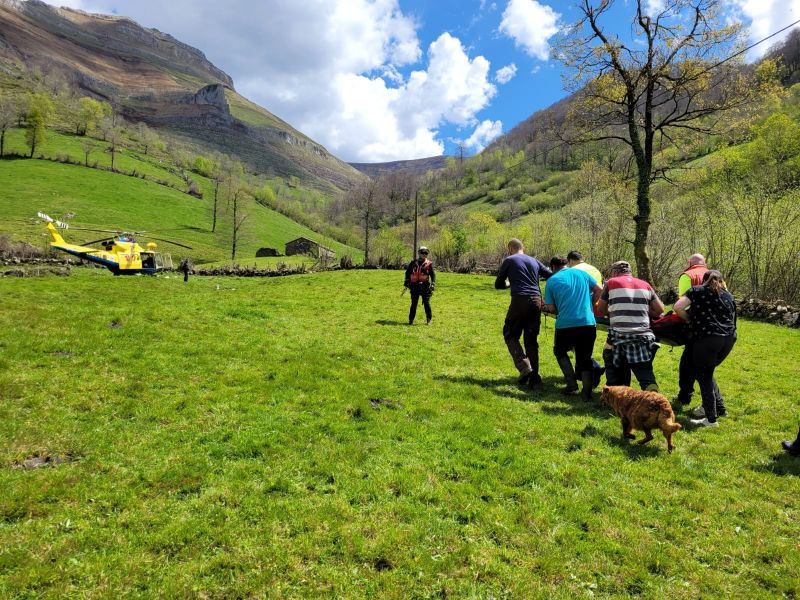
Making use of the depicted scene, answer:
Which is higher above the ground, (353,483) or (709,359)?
(709,359)

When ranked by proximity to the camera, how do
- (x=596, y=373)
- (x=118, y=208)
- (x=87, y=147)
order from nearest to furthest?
(x=596, y=373) → (x=118, y=208) → (x=87, y=147)

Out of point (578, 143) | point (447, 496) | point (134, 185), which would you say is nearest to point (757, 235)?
point (578, 143)

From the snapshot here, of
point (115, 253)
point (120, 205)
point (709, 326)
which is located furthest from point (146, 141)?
point (709, 326)

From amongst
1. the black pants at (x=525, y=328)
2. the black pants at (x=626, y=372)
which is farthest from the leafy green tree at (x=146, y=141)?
the black pants at (x=626, y=372)

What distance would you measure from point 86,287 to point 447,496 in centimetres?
1909

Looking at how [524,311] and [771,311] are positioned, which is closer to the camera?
[524,311]

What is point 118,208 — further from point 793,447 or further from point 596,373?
point 793,447

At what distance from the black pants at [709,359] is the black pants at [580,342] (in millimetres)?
1660

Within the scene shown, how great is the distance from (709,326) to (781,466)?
2248 mm

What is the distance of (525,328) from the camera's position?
9.09 metres

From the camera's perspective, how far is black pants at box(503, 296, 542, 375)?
898cm

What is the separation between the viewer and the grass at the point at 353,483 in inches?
148

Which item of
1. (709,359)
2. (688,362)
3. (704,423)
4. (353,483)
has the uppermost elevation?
(709,359)

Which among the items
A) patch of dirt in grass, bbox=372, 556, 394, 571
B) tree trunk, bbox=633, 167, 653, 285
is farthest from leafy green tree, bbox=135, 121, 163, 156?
patch of dirt in grass, bbox=372, 556, 394, 571
